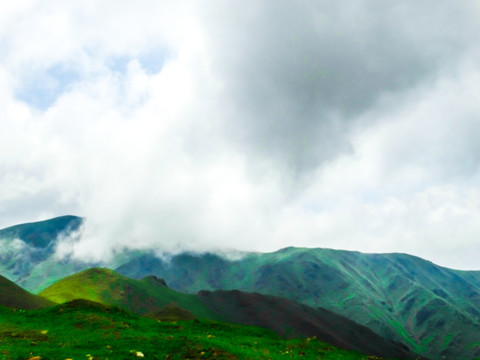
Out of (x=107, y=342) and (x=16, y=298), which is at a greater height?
(x=107, y=342)

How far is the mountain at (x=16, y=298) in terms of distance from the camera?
110062mm

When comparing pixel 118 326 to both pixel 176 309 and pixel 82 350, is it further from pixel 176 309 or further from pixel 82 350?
pixel 176 309

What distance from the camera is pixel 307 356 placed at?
116 feet

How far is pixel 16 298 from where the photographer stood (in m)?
115

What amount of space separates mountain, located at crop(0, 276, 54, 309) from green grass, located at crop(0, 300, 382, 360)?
227 ft

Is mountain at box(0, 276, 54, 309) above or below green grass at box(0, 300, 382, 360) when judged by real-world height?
below

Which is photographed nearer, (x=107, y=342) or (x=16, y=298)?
(x=107, y=342)

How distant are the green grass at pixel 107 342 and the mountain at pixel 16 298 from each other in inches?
2721

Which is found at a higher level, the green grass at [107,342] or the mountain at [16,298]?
the green grass at [107,342]

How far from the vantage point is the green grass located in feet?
92.0

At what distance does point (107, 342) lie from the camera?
33.1 meters

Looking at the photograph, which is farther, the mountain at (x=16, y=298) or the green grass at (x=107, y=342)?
the mountain at (x=16, y=298)

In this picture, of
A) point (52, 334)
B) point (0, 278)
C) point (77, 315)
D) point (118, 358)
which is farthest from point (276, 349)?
point (0, 278)

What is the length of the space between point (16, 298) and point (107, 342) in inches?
4171
